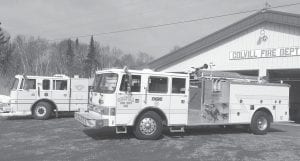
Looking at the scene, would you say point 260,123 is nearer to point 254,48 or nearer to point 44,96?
point 254,48

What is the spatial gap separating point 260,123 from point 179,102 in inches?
167

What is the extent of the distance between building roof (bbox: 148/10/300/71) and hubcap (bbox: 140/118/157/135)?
11042 millimetres

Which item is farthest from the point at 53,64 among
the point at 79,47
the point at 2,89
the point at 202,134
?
the point at 202,134

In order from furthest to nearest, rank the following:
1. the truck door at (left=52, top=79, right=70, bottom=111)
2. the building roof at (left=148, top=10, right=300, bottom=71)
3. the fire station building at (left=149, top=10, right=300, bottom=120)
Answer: the building roof at (left=148, top=10, right=300, bottom=71)
the fire station building at (left=149, top=10, right=300, bottom=120)
the truck door at (left=52, top=79, right=70, bottom=111)

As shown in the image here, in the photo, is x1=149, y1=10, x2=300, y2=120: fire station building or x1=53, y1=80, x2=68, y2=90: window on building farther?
x1=149, y1=10, x2=300, y2=120: fire station building

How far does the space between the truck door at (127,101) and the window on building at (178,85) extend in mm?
1362

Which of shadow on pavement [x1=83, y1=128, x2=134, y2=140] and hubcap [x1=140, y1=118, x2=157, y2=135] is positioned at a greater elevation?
hubcap [x1=140, y1=118, x2=157, y2=135]

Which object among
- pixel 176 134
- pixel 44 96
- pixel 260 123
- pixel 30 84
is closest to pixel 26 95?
pixel 30 84

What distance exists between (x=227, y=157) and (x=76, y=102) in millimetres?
10889

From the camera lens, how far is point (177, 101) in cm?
1236

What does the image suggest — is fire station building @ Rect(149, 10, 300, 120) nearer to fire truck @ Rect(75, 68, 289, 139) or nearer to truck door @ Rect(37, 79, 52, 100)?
fire truck @ Rect(75, 68, 289, 139)

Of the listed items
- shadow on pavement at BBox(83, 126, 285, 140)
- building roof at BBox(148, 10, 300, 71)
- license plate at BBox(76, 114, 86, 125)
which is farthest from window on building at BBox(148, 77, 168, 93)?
building roof at BBox(148, 10, 300, 71)

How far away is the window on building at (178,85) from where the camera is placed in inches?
485

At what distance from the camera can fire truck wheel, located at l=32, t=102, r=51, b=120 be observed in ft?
57.8
